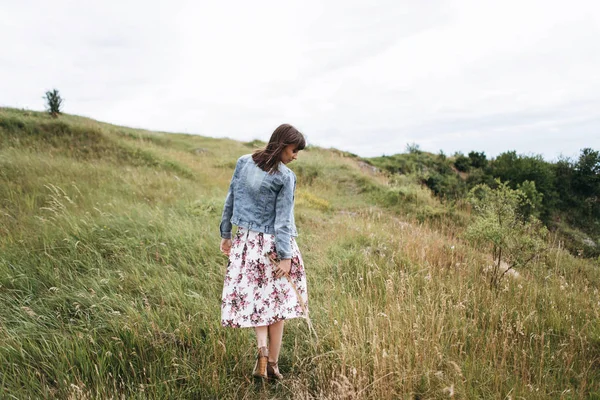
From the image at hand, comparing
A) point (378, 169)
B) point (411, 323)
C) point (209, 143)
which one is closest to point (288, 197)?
point (411, 323)

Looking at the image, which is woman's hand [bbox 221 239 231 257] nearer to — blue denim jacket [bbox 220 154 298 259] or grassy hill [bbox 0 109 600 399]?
blue denim jacket [bbox 220 154 298 259]

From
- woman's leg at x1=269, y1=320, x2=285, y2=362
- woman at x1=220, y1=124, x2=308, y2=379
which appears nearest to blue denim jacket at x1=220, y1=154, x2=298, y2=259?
woman at x1=220, y1=124, x2=308, y2=379

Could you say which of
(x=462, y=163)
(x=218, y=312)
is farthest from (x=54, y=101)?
(x=462, y=163)

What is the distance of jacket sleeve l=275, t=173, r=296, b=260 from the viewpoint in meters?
2.76

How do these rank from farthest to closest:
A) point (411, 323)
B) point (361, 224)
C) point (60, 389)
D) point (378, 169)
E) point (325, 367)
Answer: point (378, 169) < point (361, 224) < point (411, 323) < point (325, 367) < point (60, 389)

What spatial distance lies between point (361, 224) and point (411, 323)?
4.46 m

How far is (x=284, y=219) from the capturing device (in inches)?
110

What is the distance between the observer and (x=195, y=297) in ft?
12.7

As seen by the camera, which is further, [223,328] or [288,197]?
[223,328]

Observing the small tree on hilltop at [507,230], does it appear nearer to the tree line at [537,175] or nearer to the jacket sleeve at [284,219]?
the jacket sleeve at [284,219]

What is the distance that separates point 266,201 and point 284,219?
0.25m

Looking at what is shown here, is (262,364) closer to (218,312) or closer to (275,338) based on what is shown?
(275,338)

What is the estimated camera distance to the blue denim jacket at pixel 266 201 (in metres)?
2.79

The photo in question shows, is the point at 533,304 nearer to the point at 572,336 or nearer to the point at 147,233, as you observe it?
the point at 572,336
